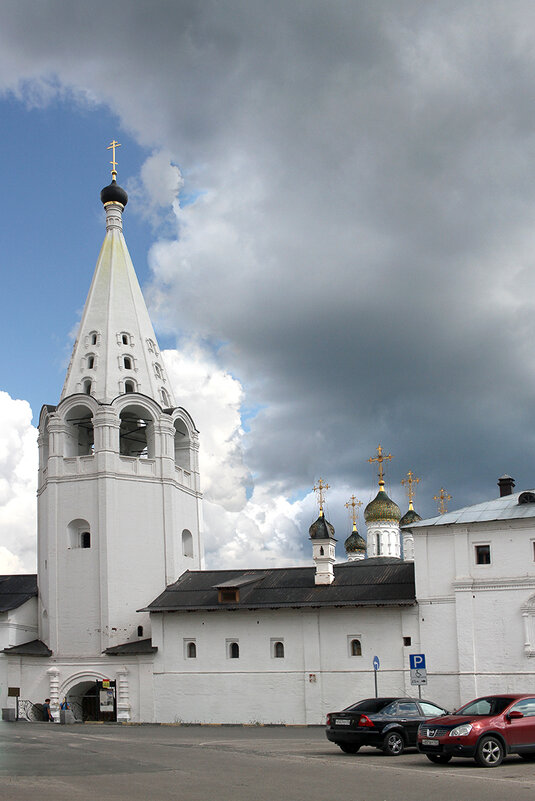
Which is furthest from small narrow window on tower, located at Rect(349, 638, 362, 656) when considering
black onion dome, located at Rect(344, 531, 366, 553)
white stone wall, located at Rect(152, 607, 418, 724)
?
black onion dome, located at Rect(344, 531, 366, 553)

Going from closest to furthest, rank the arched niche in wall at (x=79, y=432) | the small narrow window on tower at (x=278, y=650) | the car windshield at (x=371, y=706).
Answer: the car windshield at (x=371, y=706)
the small narrow window on tower at (x=278, y=650)
the arched niche in wall at (x=79, y=432)

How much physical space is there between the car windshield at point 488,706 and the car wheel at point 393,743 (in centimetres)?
244

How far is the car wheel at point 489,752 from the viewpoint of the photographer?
17.1 m

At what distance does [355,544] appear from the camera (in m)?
74.9

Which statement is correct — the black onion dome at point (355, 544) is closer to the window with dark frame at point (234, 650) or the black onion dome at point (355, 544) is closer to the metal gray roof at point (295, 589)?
the metal gray roof at point (295, 589)

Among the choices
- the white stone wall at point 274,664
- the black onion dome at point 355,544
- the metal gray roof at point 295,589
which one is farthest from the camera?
the black onion dome at point 355,544

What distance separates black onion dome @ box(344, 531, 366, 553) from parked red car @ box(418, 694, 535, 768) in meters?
57.1

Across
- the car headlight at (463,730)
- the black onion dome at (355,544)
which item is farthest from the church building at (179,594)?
the black onion dome at (355,544)

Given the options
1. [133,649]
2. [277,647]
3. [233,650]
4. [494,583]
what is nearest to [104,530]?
[133,649]

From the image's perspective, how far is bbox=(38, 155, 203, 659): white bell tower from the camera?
141 feet

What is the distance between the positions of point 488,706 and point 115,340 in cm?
3328

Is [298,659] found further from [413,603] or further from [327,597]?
[413,603]

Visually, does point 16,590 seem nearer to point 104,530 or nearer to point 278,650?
point 104,530


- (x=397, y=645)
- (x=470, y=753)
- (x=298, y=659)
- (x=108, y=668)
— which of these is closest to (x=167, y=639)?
(x=108, y=668)
